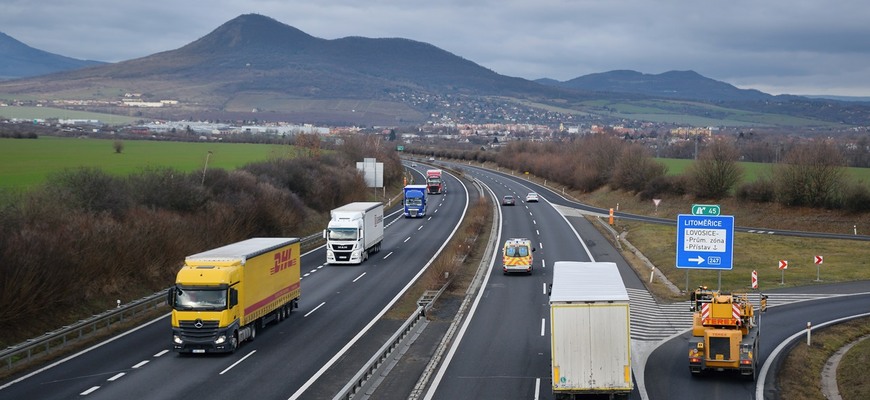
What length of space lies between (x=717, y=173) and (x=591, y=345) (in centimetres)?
7118

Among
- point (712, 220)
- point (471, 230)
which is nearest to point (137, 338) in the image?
point (712, 220)

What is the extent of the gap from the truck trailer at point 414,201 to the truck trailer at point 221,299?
155 feet

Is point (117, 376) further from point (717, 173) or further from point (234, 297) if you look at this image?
point (717, 173)

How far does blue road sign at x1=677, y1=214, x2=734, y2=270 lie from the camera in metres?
35.8

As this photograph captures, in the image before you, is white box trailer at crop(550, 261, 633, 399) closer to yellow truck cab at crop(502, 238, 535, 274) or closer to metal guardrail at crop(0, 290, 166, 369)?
metal guardrail at crop(0, 290, 166, 369)

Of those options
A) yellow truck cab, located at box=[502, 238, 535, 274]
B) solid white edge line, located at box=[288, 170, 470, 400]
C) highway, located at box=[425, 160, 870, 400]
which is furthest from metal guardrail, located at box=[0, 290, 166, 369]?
yellow truck cab, located at box=[502, 238, 535, 274]

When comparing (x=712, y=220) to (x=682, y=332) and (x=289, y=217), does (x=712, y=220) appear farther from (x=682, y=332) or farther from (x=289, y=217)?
(x=289, y=217)

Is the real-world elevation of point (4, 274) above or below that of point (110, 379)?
above

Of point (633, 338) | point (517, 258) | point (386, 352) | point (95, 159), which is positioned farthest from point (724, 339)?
point (95, 159)

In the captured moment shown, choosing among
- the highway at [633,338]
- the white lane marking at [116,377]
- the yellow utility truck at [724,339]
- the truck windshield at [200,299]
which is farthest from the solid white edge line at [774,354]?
the white lane marking at [116,377]

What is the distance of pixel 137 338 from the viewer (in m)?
32.2

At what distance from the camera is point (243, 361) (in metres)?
28.4

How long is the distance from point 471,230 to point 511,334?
3485cm

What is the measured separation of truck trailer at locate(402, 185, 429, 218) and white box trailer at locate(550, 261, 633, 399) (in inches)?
2267
